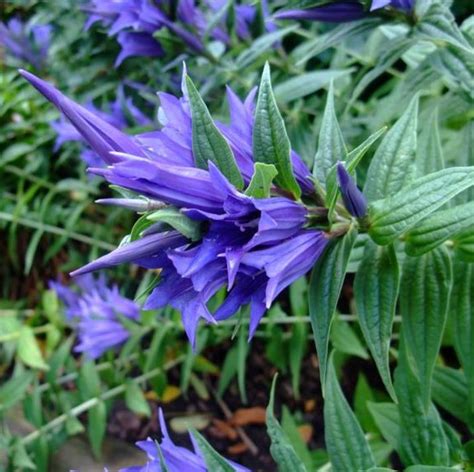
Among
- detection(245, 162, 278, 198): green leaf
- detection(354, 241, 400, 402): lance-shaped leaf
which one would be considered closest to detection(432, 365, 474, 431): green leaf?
detection(354, 241, 400, 402): lance-shaped leaf

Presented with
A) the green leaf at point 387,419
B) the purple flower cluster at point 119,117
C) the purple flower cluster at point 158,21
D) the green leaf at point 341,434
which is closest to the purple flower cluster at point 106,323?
the purple flower cluster at point 119,117

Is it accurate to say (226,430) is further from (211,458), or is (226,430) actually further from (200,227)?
(200,227)

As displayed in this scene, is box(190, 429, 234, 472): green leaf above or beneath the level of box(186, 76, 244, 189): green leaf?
beneath

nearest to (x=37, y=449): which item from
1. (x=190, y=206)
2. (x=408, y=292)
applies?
(x=408, y=292)

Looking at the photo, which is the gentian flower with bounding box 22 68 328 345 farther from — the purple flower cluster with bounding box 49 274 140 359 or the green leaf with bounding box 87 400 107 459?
the green leaf with bounding box 87 400 107 459

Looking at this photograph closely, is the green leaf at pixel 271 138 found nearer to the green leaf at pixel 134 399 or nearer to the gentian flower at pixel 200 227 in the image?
the gentian flower at pixel 200 227

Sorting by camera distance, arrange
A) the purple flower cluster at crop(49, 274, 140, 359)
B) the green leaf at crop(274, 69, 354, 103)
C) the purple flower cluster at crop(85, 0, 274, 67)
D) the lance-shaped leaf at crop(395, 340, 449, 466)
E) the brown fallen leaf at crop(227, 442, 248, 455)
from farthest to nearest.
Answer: the brown fallen leaf at crop(227, 442, 248, 455)
the purple flower cluster at crop(49, 274, 140, 359)
the green leaf at crop(274, 69, 354, 103)
the purple flower cluster at crop(85, 0, 274, 67)
the lance-shaped leaf at crop(395, 340, 449, 466)

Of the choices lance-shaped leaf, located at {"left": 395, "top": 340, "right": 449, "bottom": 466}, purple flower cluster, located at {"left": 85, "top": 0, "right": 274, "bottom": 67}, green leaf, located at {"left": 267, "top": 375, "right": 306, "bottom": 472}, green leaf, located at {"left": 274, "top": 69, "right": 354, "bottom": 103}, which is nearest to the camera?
green leaf, located at {"left": 267, "top": 375, "right": 306, "bottom": 472}
